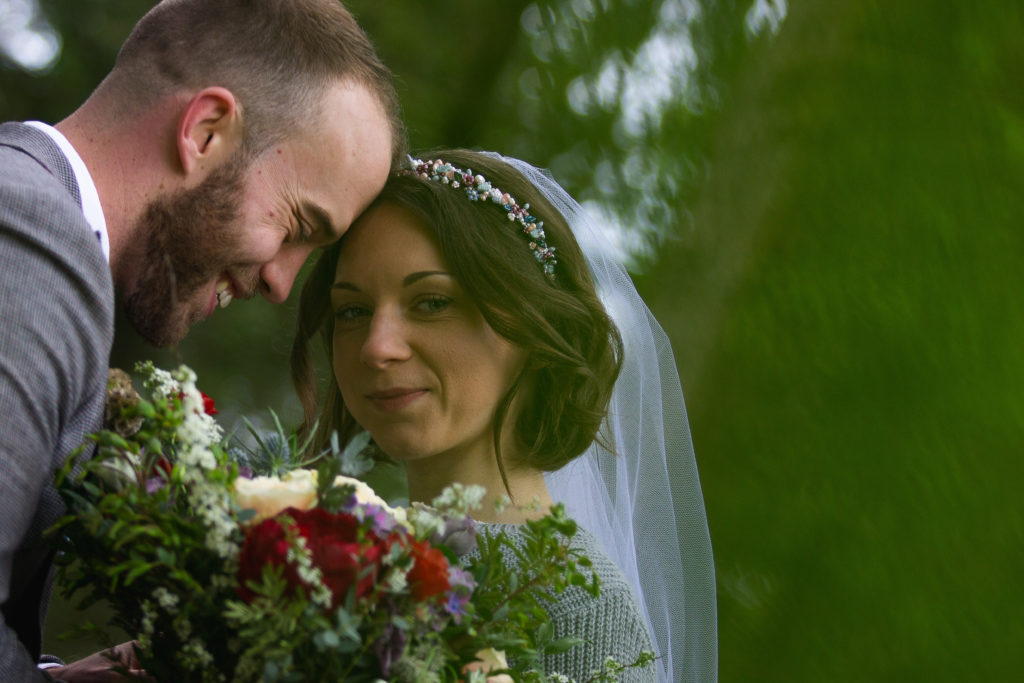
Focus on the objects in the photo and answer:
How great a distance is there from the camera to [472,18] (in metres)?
4.66

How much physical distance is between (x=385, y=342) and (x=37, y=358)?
0.88m

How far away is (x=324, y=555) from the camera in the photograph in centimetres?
126

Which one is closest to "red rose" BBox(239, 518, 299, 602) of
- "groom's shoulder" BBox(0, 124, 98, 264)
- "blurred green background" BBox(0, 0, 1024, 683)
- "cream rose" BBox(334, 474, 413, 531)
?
"cream rose" BBox(334, 474, 413, 531)

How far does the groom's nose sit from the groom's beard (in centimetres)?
13

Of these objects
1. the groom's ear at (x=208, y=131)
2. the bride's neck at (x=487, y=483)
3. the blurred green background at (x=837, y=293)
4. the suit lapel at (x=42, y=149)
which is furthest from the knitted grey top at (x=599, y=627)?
the blurred green background at (x=837, y=293)

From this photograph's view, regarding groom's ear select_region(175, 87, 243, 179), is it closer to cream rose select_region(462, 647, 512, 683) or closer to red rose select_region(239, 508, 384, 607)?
red rose select_region(239, 508, 384, 607)

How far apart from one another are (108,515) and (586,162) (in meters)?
3.21

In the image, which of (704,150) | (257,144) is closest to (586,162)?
(704,150)

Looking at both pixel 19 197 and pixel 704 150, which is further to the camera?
pixel 704 150

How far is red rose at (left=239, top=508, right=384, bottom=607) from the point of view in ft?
4.13

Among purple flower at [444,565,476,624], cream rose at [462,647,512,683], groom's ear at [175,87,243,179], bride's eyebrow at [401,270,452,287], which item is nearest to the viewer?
purple flower at [444,565,476,624]

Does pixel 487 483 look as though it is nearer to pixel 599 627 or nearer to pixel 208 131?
pixel 599 627

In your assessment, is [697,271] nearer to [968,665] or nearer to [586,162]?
[586,162]

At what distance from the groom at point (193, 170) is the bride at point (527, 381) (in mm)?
207
